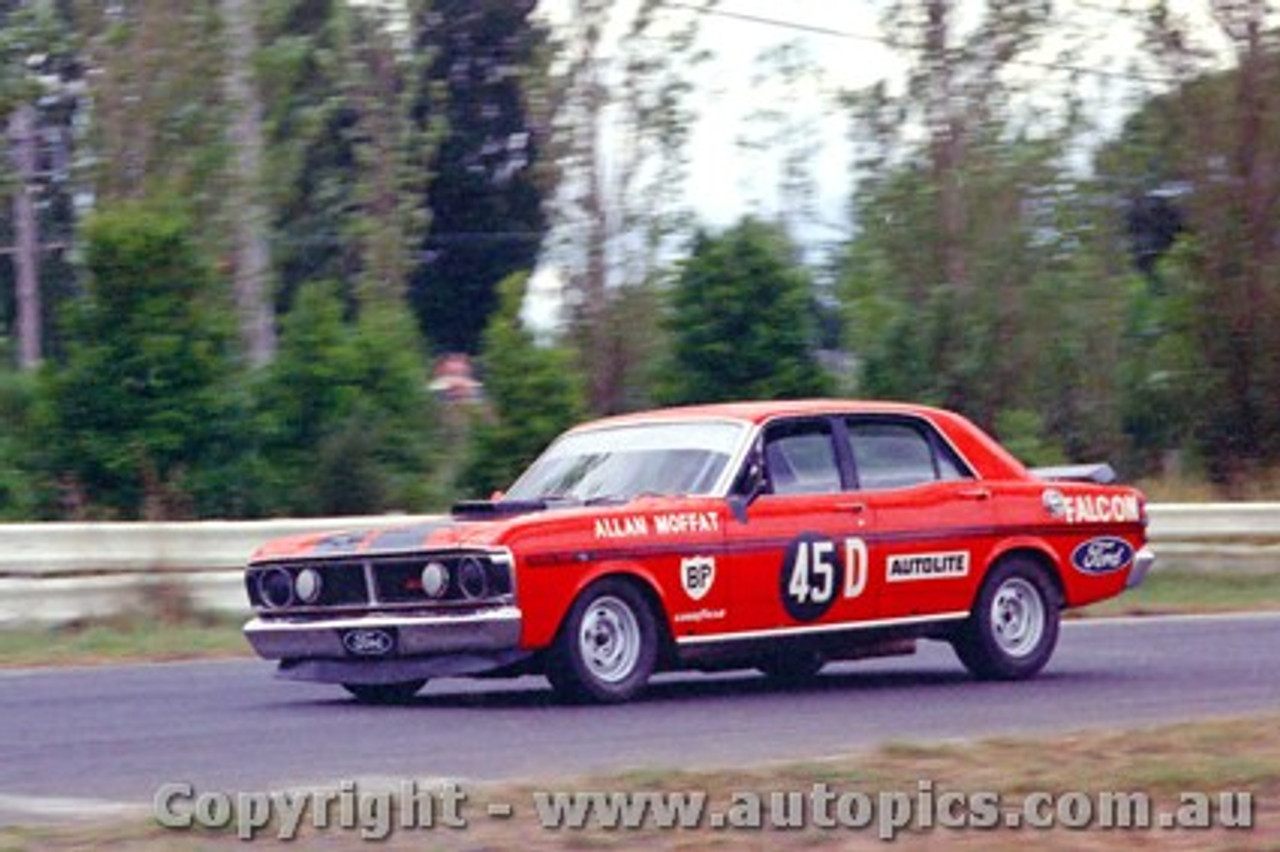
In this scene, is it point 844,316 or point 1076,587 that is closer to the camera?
point 1076,587

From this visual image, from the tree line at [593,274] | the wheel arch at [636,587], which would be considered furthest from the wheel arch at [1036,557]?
the tree line at [593,274]

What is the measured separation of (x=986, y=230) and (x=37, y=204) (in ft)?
67.9

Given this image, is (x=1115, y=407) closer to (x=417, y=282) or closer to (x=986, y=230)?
(x=986, y=230)

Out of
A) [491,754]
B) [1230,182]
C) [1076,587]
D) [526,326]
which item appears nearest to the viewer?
[491,754]

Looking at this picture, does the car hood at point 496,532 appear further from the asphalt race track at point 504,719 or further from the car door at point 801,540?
the asphalt race track at point 504,719

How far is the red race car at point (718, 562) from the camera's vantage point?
12078mm

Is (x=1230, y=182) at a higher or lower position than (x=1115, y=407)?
higher

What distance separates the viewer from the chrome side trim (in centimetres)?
1263

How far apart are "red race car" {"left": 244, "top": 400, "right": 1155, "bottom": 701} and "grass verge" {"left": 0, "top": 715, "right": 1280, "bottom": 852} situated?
2.47 metres

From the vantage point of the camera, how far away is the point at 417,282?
165 ft

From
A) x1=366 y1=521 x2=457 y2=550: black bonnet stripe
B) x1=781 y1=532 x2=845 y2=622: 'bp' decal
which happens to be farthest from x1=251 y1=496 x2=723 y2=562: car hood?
x1=781 y1=532 x2=845 y2=622: 'bp' decal

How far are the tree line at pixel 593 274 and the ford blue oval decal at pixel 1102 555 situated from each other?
9.28 meters

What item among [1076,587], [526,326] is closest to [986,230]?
[526,326]

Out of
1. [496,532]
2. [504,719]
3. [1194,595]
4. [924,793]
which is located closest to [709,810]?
[924,793]
